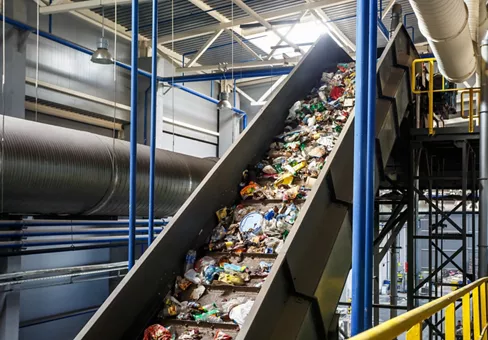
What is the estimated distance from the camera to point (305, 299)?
3.60 meters

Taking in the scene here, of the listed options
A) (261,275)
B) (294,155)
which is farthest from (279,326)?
(294,155)

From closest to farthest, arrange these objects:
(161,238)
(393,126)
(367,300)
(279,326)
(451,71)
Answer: (279,326)
(367,300)
(161,238)
(393,126)
(451,71)

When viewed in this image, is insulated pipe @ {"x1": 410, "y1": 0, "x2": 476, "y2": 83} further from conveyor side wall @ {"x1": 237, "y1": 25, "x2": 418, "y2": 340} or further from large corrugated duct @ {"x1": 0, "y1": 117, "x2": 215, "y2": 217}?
large corrugated duct @ {"x1": 0, "y1": 117, "x2": 215, "y2": 217}

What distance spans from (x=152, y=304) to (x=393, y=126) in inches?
132

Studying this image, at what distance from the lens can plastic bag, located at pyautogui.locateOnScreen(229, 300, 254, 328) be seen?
361cm

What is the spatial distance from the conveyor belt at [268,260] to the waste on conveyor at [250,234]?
0.09 ft

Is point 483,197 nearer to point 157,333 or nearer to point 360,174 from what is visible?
point 360,174

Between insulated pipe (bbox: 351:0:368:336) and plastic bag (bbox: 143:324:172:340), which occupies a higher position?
insulated pipe (bbox: 351:0:368:336)

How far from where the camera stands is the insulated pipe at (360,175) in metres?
3.28

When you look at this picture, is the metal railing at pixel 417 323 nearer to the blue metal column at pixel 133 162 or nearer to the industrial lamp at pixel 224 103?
the blue metal column at pixel 133 162

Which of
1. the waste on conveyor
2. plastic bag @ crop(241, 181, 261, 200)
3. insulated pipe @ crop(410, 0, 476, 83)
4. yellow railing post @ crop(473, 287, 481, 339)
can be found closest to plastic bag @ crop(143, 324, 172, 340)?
the waste on conveyor

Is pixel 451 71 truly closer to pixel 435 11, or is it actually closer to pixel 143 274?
pixel 435 11

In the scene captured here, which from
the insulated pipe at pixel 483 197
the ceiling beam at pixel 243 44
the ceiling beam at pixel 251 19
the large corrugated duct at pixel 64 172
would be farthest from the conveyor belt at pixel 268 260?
the ceiling beam at pixel 243 44

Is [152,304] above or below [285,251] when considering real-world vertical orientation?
below
